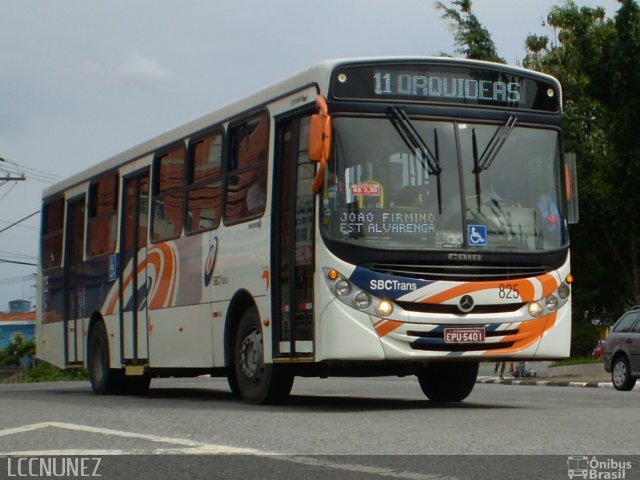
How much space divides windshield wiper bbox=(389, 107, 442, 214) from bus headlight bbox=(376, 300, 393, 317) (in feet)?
4.19

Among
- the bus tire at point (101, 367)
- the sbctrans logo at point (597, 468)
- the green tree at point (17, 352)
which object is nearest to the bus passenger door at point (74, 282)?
the bus tire at point (101, 367)

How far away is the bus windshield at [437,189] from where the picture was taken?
42.1ft

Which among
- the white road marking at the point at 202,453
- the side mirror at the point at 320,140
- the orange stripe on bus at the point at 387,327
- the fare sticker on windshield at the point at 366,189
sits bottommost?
the white road marking at the point at 202,453

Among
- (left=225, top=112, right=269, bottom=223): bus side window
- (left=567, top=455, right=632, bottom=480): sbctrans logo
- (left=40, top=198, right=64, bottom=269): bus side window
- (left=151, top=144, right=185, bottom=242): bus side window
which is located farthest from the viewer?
(left=40, top=198, right=64, bottom=269): bus side window

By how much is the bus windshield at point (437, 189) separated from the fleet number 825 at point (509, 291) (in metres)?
0.37

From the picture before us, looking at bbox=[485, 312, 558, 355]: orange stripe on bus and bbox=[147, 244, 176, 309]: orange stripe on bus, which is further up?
bbox=[147, 244, 176, 309]: orange stripe on bus

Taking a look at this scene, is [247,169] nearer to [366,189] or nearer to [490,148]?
[366,189]

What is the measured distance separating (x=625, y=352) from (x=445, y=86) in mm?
12630

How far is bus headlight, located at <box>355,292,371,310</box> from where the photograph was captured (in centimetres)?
1268

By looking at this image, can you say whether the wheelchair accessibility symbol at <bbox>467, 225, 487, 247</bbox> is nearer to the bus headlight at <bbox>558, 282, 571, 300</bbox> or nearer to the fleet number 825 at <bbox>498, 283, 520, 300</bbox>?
the fleet number 825 at <bbox>498, 283, 520, 300</bbox>

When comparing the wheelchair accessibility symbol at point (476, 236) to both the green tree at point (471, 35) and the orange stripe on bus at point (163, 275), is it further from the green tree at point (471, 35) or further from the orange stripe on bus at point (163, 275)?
the green tree at point (471, 35)

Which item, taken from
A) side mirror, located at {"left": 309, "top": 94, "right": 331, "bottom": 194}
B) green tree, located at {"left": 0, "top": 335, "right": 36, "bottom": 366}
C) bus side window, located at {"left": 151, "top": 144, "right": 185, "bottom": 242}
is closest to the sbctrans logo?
side mirror, located at {"left": 309, "top": 94, "right": 331, "bottom": 194}

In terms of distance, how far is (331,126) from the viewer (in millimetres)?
12828

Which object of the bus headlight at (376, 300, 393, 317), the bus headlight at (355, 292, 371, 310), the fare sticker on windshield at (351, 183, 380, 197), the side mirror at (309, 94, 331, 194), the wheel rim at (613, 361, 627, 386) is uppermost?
the side mirror at (309, 94, 331, 194)
